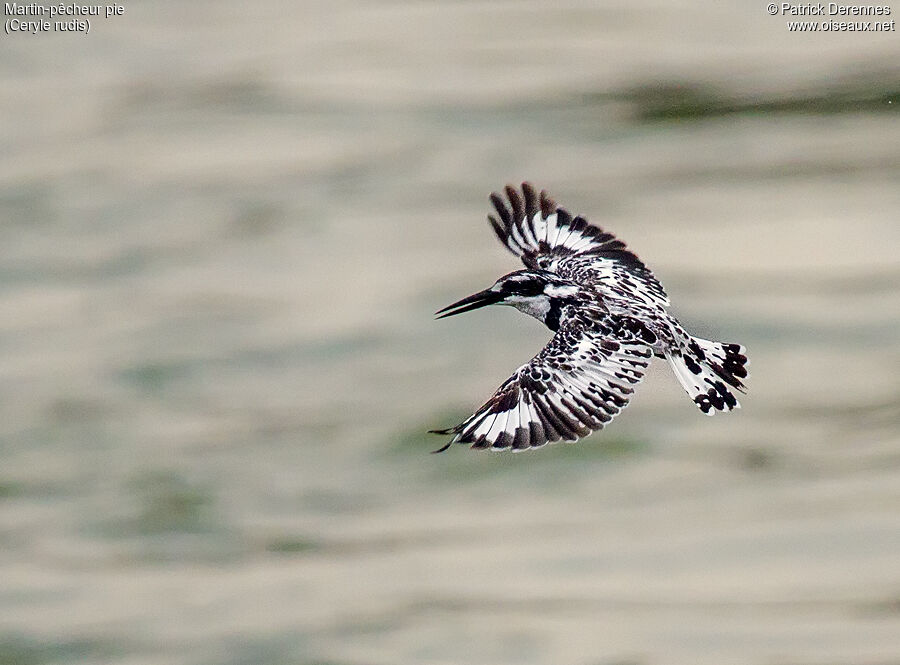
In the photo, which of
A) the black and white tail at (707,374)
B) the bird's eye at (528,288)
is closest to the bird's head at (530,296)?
the bird's eye at (528,288)

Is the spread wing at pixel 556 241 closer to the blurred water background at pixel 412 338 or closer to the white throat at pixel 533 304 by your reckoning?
the white throat at pixel 533 304

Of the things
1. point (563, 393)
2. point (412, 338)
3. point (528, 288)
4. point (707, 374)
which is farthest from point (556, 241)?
point (412, 338)

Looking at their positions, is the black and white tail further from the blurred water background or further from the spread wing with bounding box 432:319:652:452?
the blurred water background

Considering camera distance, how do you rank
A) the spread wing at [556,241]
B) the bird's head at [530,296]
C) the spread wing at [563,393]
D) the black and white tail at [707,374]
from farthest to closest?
1. the spread wing at [556,241]
2. the bird's head at [530,296]
3. the black and white tail at [707,374]
4. the spread wing at [563,393]

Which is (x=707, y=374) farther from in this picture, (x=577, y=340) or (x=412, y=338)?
(x=412, y=338)

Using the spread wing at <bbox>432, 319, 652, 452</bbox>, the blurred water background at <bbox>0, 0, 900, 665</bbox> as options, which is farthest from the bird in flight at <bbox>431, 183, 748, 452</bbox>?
the blurred water background at <bbox>0, 0, 900, 665</bbox>
